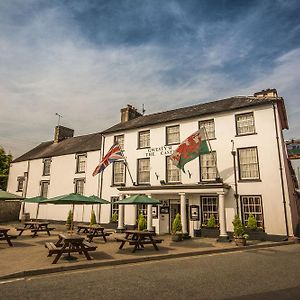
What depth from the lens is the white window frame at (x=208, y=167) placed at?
17.6 m

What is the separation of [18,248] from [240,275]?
9.55 m

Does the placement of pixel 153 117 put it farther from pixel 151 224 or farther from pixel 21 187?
pixel 21 187

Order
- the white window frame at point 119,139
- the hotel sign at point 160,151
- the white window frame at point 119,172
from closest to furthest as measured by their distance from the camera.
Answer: the hotel sign at point 160,151
the white window frame at point 119,172
the white window frame at point 119,139

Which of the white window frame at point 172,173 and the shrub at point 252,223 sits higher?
the white window frame at point 172,173

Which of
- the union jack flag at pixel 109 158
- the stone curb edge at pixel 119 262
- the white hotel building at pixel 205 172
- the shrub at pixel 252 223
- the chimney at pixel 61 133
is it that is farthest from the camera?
the chimney at pixel 61 133

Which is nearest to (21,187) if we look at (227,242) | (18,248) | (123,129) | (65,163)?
(65,163)

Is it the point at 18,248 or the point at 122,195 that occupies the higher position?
the point at 122,195

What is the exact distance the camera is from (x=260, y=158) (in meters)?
16.0

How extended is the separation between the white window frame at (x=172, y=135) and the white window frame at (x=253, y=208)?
6496 mm

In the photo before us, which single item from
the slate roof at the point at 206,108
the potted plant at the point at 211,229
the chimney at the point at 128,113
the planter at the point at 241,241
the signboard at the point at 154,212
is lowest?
the planter at the point at 241,241

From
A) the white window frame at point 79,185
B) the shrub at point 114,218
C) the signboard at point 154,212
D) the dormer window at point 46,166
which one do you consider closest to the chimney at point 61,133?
the dormer window at point 46,166

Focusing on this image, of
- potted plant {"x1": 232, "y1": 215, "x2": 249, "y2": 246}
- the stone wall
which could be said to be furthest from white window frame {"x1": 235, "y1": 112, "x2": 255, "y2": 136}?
the stone wall

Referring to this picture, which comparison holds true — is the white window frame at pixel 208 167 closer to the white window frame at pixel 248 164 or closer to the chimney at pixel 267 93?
the white window frame at pixel 248 164

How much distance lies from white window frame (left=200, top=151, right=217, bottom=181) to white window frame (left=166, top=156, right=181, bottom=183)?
6.02 feet
